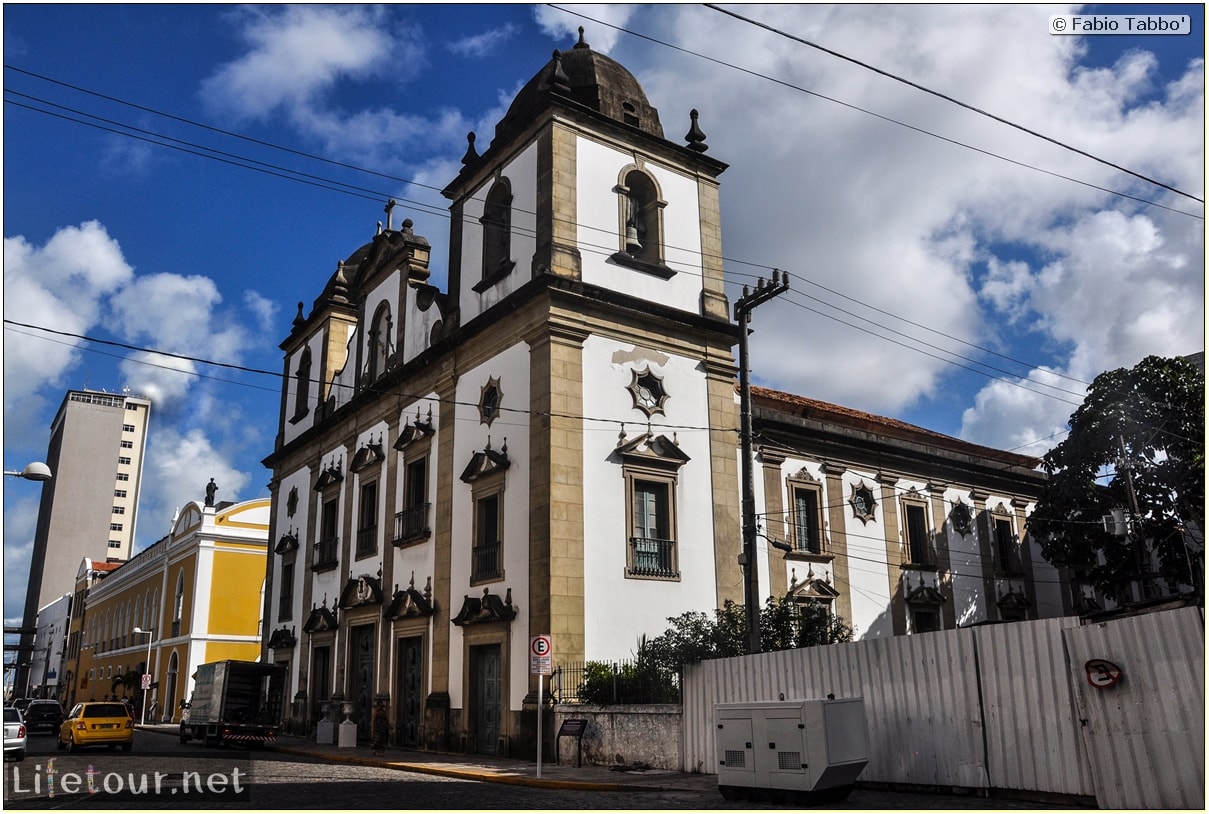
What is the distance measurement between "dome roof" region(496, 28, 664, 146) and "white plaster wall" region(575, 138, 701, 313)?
1.17m

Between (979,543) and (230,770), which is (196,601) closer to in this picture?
(230,770)

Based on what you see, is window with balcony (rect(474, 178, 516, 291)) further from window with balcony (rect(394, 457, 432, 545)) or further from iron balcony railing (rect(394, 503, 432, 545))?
iron balcony railing (rect(394, 503, 432, 545))

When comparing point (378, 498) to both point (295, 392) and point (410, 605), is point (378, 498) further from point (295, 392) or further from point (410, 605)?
point (295, 392)

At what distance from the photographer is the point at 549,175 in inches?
902

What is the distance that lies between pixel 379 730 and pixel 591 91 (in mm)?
16289

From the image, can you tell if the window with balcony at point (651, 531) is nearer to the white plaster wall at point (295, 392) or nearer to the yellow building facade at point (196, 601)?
the white plaster wall at point (295, 392)

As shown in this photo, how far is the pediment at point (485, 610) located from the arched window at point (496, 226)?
783cm

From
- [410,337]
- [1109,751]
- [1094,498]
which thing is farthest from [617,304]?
[1094,498]

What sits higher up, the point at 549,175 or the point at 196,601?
the point at 549,175

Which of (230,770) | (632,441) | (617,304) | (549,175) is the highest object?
(549,175)

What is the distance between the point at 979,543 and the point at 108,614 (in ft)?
176

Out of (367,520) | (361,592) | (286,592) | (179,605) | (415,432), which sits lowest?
(361,592)

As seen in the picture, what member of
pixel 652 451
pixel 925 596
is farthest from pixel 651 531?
pixel 925 596

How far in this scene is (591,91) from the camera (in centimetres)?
2508
